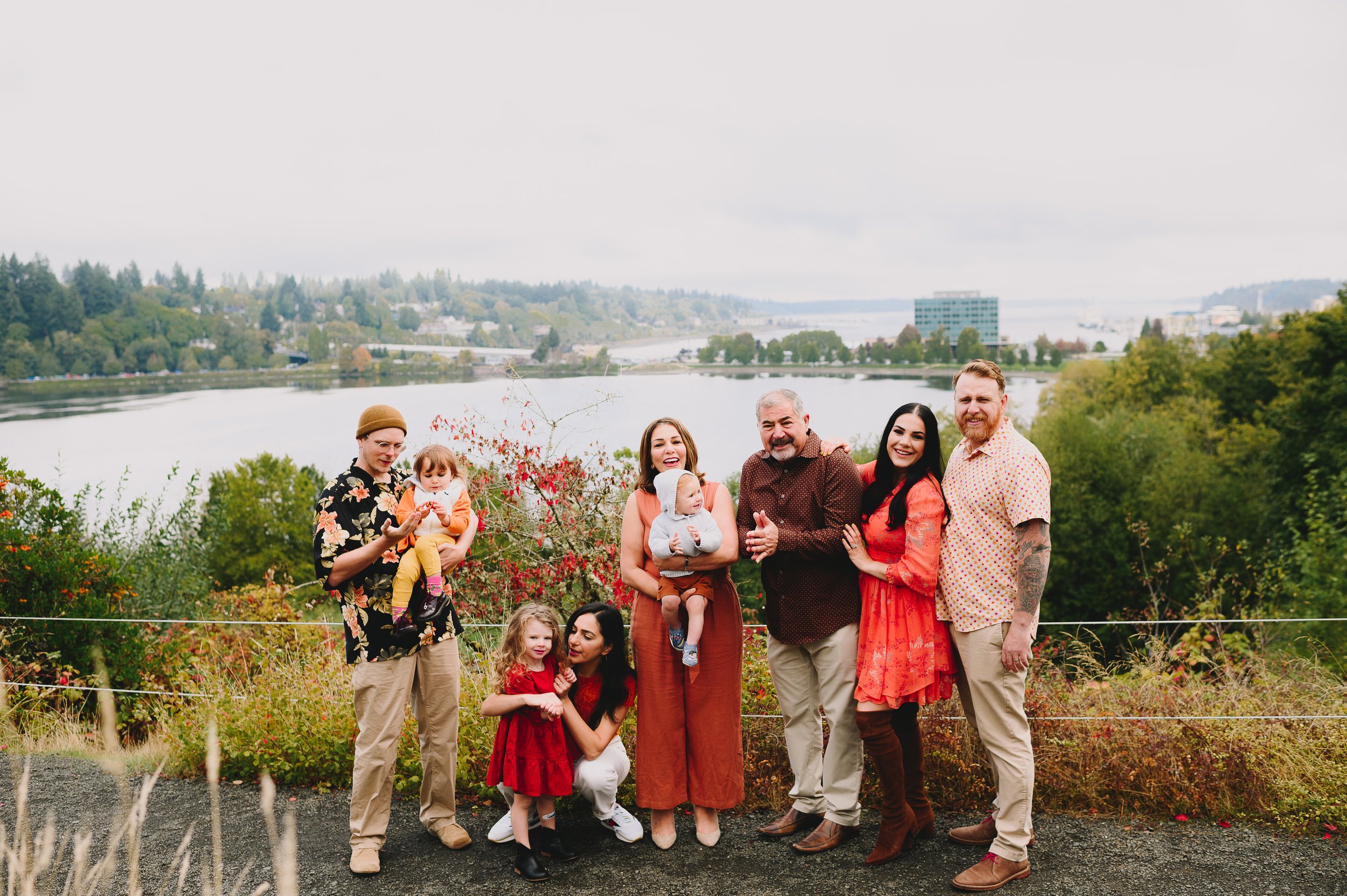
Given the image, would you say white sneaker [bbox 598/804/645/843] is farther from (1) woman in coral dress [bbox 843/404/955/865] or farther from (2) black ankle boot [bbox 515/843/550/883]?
(1) woman in coral dress [bbox 843/404/955/865]

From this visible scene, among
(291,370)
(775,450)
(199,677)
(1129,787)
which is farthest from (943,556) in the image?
(291,370)

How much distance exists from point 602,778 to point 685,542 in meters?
1.16

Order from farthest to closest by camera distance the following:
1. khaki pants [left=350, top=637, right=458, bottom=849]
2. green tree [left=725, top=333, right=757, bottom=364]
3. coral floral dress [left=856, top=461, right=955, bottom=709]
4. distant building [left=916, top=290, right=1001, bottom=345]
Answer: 1. distant building [left=916, top=290, right=1001, bottom=345]
2. green tree [left=725, top=333, right=757, bottom=364]
3. khaki pants [left=350, top=637, right=458, bottom=849]
4. coral floral dress [left=856, top=461, right=955, bottom=709]

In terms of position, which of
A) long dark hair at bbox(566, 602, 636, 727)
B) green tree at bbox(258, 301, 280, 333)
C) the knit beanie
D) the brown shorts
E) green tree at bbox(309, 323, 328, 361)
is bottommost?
long dark hair at bbox(566, 602, 636, 727)

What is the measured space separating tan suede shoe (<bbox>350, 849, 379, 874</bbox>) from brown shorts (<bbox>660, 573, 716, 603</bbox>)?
1612 mm

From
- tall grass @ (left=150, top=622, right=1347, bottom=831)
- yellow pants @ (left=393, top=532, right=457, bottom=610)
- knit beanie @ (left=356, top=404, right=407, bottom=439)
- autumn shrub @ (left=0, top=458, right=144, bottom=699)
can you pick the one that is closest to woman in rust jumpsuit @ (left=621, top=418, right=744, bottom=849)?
tall grass @ (left=150, top=622, right=1347, bottom=831)

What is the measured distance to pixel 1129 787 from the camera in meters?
4.04

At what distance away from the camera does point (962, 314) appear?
106 m

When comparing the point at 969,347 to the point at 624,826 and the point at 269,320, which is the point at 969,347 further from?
the point at 624,826

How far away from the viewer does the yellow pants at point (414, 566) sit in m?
3.60

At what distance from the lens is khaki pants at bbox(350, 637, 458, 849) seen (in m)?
3.62

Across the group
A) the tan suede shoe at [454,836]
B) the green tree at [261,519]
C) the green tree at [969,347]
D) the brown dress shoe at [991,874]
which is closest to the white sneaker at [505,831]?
the tan suede shoe at [454,836]

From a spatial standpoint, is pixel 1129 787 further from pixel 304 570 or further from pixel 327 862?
pixel 304 570

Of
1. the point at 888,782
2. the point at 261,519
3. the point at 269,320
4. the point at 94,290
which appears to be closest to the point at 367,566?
the point at 888,782
